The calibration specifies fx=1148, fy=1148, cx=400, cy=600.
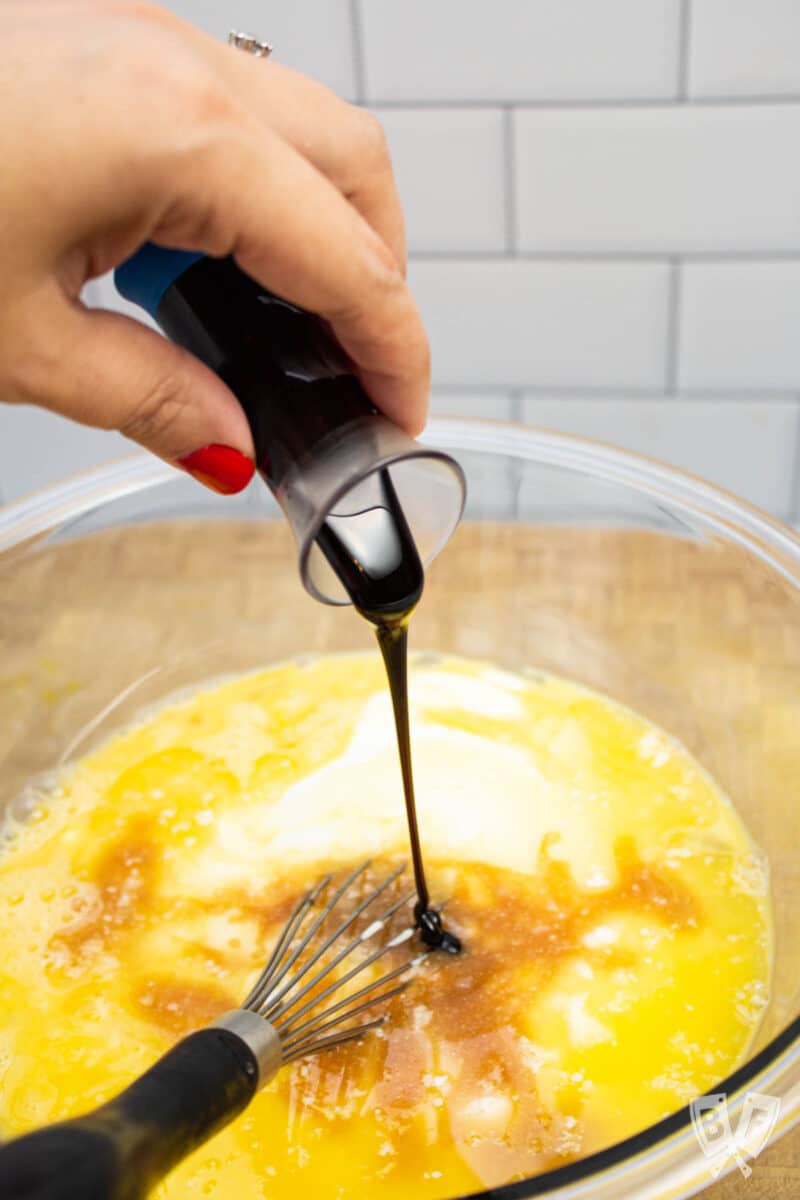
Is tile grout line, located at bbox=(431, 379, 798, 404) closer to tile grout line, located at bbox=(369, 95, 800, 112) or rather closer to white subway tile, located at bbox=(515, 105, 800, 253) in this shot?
white subway tile, located at bbox=(515, 105, 800, 253)

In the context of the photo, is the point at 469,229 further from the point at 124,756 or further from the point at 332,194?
the point at 332,194

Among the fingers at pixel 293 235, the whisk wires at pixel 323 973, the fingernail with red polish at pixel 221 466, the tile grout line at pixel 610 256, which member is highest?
the fingers at pixel 293 235

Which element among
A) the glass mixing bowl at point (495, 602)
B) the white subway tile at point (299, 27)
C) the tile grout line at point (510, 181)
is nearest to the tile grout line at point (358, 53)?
the white subway tile at point (299, 27)

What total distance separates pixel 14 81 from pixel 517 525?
0.67 m

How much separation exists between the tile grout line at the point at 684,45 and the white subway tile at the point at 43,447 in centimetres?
84

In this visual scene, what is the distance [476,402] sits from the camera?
1559mm

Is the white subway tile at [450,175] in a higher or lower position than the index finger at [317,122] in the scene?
lower

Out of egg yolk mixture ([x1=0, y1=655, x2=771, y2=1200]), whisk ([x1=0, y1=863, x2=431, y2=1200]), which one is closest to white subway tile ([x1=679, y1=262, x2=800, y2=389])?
egg yolk mixture ([x1=0, y1=655, x2=771, y2=1200])

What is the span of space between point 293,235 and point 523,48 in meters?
0.93

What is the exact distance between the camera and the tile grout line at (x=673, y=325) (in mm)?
1416

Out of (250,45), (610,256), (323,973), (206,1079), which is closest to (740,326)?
(610,256)

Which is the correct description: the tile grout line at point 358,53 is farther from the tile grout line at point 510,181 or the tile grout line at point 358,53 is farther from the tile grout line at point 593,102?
the tile grout line at point 510,181

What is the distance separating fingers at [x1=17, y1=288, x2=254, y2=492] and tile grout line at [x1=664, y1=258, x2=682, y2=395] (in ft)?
3.17

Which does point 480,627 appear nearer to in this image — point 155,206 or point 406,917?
point 406,917
